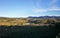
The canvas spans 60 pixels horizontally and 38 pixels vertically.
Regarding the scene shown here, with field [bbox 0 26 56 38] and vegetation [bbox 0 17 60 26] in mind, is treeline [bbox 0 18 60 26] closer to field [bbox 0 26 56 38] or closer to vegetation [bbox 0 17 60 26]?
vegetation [bbox 0 17 60 26]

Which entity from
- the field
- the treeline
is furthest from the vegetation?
the field

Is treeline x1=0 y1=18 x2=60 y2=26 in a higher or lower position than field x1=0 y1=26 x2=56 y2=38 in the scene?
higher

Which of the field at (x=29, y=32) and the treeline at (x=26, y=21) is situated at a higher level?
the treeline at (x=26, y=21)

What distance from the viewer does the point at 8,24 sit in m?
4.98

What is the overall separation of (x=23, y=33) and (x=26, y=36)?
0.13 meters

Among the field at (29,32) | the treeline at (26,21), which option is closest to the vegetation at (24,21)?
the treeline at (26,21)

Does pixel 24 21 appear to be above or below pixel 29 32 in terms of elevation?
above

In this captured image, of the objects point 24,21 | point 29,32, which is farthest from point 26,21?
point 29,32

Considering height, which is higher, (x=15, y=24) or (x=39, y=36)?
(x=15, y=24)

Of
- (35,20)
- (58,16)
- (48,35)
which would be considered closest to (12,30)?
(35,20)

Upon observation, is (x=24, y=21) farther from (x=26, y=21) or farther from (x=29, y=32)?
(x=29, y=32)

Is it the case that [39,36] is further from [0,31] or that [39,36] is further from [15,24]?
[0,31]

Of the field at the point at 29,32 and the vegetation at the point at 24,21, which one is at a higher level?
the vegetation at the point at 24,21

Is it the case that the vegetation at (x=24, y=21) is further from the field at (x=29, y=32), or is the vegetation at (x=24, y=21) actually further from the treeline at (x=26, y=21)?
the field at (x=29, y=32)
